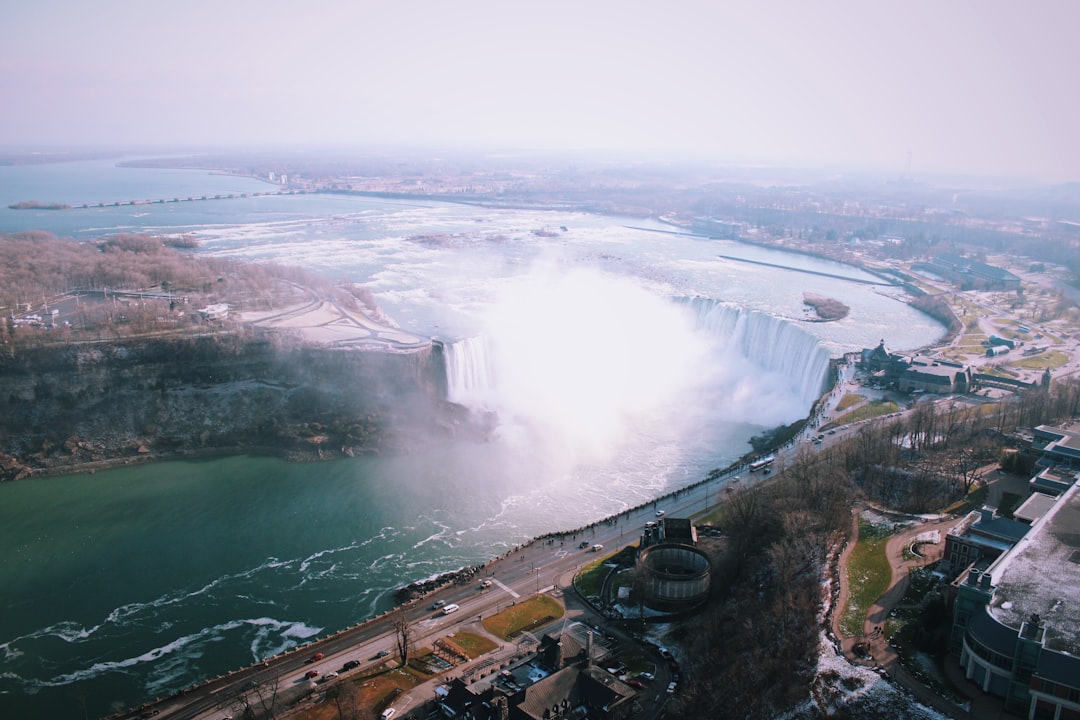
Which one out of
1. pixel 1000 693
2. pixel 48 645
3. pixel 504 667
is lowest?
pixel 48 645

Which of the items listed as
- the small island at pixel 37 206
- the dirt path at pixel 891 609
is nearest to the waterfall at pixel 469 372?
the dirt path at pixel 891 609

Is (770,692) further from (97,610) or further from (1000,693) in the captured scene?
(97,610)

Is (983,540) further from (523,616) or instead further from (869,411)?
(869,411)

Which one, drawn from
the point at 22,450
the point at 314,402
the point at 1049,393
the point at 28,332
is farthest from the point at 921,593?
the point at 28,332

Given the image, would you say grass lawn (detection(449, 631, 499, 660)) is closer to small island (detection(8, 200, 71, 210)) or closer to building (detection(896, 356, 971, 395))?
building (detection(896, 356, 971, 395))

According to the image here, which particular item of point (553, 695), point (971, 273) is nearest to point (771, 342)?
point (971, 273)

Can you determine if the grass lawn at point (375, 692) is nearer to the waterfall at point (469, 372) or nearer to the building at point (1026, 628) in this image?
the building at point (1026, 628)
